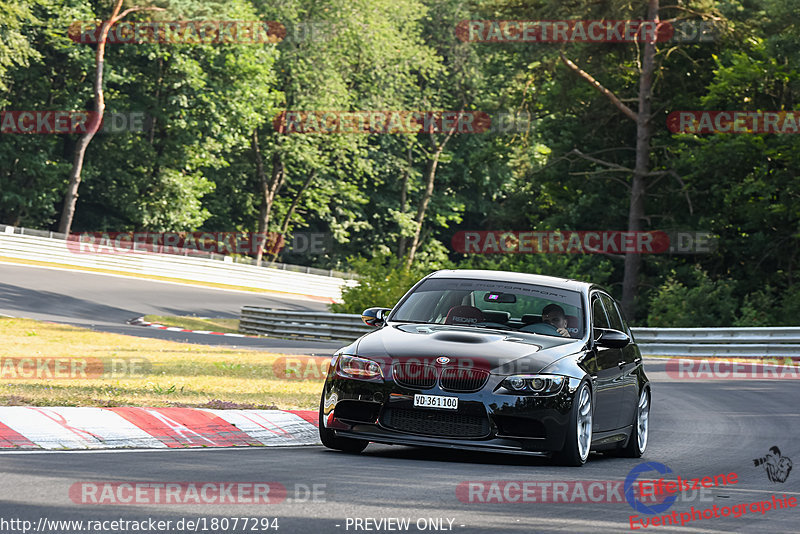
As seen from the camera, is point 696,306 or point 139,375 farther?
point 696,306

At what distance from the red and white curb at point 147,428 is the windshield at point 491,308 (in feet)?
5.08

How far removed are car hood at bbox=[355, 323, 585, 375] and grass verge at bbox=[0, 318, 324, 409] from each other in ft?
9.37

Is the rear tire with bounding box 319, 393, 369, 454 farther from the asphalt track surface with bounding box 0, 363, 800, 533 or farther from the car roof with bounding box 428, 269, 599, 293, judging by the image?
the car roof with bounding box 428, 269, 599, 293

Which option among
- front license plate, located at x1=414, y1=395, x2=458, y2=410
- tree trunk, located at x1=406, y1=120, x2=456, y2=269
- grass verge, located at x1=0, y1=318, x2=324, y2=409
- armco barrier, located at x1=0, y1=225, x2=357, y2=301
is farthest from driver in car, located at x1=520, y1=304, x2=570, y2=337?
tree trunk, located at x1=406, y1=120, x2=456, y2=269

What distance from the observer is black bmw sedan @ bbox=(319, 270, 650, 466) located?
29.7 feet

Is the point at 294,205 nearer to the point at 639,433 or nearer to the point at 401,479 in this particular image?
the point at 639,433

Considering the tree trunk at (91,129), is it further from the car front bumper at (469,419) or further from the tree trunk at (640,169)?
the car front bumper at (469,419)

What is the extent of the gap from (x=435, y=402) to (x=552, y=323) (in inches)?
74.2

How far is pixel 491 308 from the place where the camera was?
36.3ft

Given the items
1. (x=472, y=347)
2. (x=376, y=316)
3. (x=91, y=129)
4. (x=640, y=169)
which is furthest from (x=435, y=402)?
(x=91, y=129)

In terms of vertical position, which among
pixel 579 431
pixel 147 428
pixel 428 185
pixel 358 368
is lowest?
pixel 147 428

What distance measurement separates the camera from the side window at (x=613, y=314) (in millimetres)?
11670

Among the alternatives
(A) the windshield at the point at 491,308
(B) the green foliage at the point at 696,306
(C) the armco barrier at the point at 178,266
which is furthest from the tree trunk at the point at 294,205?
(A) the windshield at the point at 491,308

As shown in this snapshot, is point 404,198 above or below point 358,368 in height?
above
